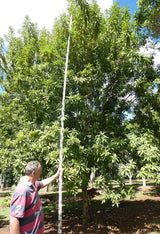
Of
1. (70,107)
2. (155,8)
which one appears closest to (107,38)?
(155,8)

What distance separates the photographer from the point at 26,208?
2275 mm

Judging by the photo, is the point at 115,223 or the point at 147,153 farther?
the point at 115,223

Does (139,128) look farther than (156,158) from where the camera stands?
Yes

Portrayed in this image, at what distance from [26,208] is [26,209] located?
1 centimetres

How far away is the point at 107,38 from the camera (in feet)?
25.7

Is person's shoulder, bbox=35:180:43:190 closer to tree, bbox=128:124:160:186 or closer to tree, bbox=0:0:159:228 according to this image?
tree, bbox=0:0:159:228

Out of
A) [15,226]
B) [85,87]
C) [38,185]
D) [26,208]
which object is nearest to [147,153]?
[85,87]

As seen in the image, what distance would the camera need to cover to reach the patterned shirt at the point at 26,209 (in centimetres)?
218

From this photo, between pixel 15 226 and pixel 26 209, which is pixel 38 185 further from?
pixel 15 226

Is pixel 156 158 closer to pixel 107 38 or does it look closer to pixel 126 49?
pixel 126 49

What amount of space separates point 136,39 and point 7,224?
38.7 ft

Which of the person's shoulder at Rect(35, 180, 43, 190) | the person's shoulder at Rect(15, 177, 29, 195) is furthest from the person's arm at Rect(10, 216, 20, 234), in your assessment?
the person's shoulder at Rect(35, 180, 43, 190)

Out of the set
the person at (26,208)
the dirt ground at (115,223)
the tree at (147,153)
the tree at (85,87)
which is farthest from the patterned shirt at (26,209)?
the dirt ground at (115,223)

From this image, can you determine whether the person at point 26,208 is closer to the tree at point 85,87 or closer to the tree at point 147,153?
the tree at point 85,87
